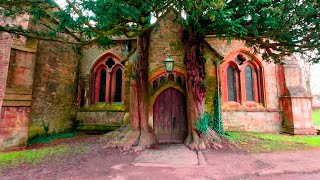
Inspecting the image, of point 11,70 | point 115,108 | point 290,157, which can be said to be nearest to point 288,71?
point 290,157

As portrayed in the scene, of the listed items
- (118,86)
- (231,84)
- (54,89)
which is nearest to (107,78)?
(118,86)

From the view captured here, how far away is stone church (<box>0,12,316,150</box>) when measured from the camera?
21.8ft

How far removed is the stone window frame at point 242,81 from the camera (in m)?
9.88

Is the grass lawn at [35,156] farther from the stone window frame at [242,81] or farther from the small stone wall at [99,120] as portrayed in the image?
the stone window frame at [242,81]

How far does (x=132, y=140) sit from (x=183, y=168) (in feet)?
8.60

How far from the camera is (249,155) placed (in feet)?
17.9

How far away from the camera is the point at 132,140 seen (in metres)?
6.41

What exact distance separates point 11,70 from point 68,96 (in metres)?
3.56

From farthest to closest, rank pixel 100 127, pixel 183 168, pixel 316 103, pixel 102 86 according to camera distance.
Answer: pixel 316 103 → pixel 102 86 → pixel 100 127 → pixel 183 168

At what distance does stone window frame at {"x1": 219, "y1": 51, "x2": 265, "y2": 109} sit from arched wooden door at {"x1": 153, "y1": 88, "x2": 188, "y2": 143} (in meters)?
3.25

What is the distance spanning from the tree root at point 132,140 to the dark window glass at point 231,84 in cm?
569

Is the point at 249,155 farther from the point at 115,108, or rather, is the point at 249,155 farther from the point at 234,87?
the point at 115,108

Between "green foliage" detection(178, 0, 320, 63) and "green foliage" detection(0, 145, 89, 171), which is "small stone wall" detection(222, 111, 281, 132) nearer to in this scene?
"green foliage" detection(178, 0, 320, 63)

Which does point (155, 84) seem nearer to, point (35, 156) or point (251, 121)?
point (35, 156)
